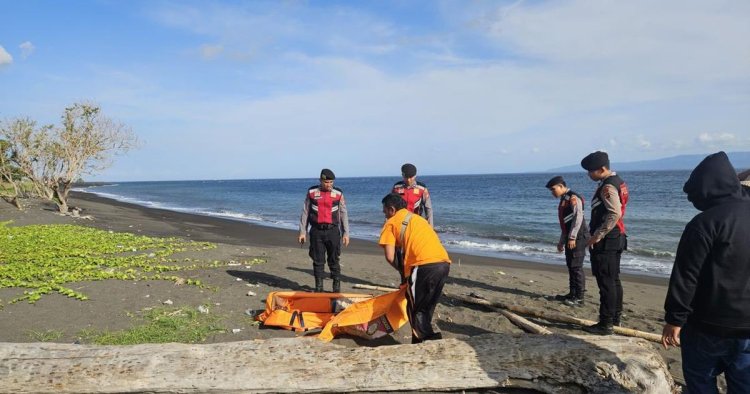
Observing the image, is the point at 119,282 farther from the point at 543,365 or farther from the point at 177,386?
the point at 543,365

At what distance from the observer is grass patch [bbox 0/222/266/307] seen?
8.77 metres

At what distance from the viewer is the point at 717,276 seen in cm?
308

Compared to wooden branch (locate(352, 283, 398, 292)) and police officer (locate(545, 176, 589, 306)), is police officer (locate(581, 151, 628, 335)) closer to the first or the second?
police officer (locate(545, 176, 589, 306))

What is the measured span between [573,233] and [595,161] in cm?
202

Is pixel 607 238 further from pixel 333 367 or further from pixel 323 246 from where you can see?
pixel 323 246

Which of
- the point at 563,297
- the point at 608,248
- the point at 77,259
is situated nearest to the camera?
the point at 608,248

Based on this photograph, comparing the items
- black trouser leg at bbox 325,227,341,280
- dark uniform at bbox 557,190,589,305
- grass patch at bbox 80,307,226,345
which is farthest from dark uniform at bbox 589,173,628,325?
grass patch at bbox 80,307,226,345

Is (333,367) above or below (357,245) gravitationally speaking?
above

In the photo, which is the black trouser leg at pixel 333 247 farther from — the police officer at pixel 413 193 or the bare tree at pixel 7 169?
the bare tree at pixel 7 169

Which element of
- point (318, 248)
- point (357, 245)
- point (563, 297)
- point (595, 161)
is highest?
point (595, 161)

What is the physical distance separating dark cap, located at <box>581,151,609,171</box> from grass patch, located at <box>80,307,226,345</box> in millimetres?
5488

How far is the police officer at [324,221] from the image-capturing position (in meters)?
8.09

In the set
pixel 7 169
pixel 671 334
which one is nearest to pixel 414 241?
pixel 671 334

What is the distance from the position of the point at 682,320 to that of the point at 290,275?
27.4ft
